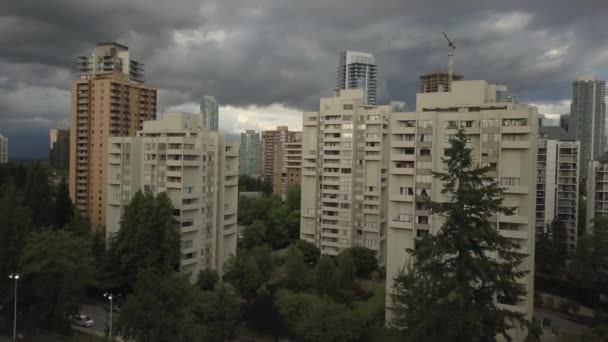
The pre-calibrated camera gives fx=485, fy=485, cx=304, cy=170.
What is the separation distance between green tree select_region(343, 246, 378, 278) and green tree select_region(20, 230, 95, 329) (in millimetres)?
18461

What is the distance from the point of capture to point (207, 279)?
28.1 metres

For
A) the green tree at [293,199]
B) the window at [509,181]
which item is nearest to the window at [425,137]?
the window at [509,181]

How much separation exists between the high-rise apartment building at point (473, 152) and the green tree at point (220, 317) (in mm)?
7328

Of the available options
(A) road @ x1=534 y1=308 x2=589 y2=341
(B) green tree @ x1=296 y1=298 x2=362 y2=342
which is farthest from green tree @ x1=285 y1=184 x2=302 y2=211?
(B) green tree @ x1=296 y1=298 x2=362 y2=342

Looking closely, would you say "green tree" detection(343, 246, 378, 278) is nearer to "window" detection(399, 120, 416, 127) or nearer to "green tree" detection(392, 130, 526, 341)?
"window" detection(399, 120, 416, 127)

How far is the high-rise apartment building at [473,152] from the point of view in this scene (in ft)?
63.8

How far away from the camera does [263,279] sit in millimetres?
28438

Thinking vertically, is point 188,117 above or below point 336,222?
above

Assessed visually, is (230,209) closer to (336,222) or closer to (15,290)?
(336,222)

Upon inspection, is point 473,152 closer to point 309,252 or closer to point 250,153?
point 309,252

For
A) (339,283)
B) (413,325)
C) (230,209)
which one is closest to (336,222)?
(230,209)

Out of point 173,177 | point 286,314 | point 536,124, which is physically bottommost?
point 286,314

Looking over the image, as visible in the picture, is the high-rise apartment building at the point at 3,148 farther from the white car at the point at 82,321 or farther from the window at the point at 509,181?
the window at the point at 509,181

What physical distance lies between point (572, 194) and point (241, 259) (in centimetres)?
2586
